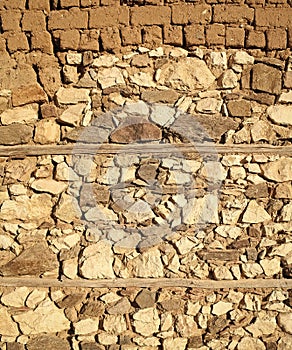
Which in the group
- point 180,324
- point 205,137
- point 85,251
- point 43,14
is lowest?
point 180,324

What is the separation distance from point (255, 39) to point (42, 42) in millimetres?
1521

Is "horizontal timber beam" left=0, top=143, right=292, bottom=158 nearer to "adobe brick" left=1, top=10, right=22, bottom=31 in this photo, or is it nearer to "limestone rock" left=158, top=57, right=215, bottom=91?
"limestone rock" left=158, top=57, right=215, bottom=91

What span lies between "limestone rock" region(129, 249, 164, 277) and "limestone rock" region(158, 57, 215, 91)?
120 centimetres

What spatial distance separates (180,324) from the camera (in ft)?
12.2

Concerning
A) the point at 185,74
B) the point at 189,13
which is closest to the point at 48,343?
the point at 185,74

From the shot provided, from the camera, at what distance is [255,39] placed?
12.3ft

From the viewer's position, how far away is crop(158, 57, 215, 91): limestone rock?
12.3 ft

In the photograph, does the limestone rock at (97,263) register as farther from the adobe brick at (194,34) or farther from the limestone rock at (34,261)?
the adobe brick at (194,34)

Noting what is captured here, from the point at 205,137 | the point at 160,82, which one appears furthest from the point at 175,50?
the point at 205,137

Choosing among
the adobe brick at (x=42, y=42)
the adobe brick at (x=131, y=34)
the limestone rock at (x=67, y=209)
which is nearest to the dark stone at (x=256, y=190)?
the limestone rock at (x=67, y=209)

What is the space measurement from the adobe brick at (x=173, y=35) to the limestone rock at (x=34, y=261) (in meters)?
1.71

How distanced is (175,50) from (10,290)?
2087mm

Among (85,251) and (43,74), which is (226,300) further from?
(43,74)

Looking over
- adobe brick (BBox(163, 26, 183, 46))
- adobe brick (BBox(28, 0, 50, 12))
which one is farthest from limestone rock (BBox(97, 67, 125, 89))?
adobe brick (BBox(28, 0, 50, 12))
